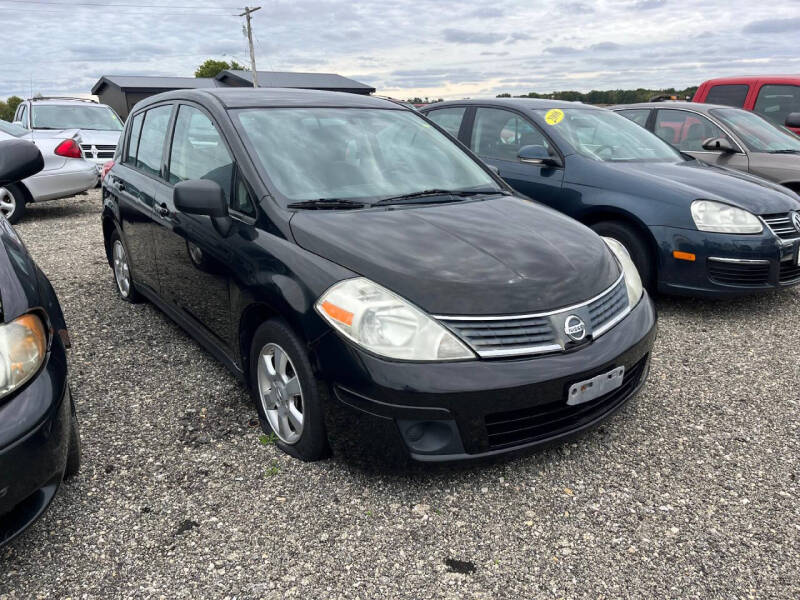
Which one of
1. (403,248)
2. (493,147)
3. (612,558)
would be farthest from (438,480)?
(493,147)

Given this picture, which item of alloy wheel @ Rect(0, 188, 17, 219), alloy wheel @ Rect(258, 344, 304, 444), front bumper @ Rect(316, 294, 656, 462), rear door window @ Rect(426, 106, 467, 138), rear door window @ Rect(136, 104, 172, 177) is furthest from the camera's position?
alloy wheel @ Rect(0, 188, 17, 219)

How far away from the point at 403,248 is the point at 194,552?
137 cm

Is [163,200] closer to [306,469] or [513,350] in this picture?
[306,469]

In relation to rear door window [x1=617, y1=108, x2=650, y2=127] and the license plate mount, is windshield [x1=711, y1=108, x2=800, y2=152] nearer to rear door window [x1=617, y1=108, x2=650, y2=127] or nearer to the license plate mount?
rear door window [x1=617, y1=108, x2=650, y2=127]

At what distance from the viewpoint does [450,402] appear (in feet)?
7.30

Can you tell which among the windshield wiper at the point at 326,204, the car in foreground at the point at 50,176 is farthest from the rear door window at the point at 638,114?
the car in foreground at the point at 50,176

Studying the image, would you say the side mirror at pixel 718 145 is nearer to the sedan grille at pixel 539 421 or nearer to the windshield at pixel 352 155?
the windshield at pixel 352 155

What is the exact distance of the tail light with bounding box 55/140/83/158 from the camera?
9.09 metres

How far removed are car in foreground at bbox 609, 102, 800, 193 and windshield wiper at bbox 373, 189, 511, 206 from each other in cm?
389

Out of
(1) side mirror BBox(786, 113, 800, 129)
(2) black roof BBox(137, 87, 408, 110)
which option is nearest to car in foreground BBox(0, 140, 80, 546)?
(2) black roof BBox(137, 87, 408, 110)

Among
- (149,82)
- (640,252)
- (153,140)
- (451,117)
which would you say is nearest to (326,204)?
(153,140)

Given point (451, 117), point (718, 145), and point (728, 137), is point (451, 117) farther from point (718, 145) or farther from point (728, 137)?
point (728, 137)

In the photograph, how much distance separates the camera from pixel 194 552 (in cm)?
222

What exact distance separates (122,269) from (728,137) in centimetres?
600
